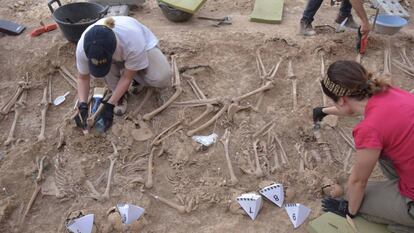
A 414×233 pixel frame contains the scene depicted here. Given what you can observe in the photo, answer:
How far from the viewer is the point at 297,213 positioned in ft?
10.1

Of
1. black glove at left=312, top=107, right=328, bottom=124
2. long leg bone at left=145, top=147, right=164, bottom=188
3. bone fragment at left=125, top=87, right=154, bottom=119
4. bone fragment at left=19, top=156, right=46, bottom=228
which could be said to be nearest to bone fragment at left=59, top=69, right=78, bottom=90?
bone fragment at left=125, top=87, right=154, bottom=119

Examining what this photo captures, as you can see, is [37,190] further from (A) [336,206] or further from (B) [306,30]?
(B) [306,30]

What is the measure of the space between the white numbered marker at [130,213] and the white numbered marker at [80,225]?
23 centimetres

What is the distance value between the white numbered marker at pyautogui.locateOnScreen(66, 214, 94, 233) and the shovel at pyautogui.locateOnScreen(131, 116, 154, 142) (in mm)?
984

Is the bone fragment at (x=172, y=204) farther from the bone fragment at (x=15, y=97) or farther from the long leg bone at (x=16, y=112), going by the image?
the bone fragment at (x=15, y=97)

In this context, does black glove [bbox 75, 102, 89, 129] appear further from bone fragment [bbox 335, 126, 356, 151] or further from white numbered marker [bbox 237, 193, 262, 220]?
bone fragment [bbox 335, 126, 356, 151]

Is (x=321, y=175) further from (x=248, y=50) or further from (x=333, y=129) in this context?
(x=248, y=50)

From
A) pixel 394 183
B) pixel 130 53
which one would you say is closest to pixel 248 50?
pixel 130 53

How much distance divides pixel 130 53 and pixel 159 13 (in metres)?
2.57

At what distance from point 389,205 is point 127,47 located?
91.9 inches

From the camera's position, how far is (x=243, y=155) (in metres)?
3.69

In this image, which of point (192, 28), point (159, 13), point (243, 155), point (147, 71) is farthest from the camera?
point (159, 13)

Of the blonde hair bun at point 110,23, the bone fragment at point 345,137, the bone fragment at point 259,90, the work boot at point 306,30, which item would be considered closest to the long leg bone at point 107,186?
the blonde hair bun at point 110,23

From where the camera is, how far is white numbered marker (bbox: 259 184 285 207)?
3.23m
